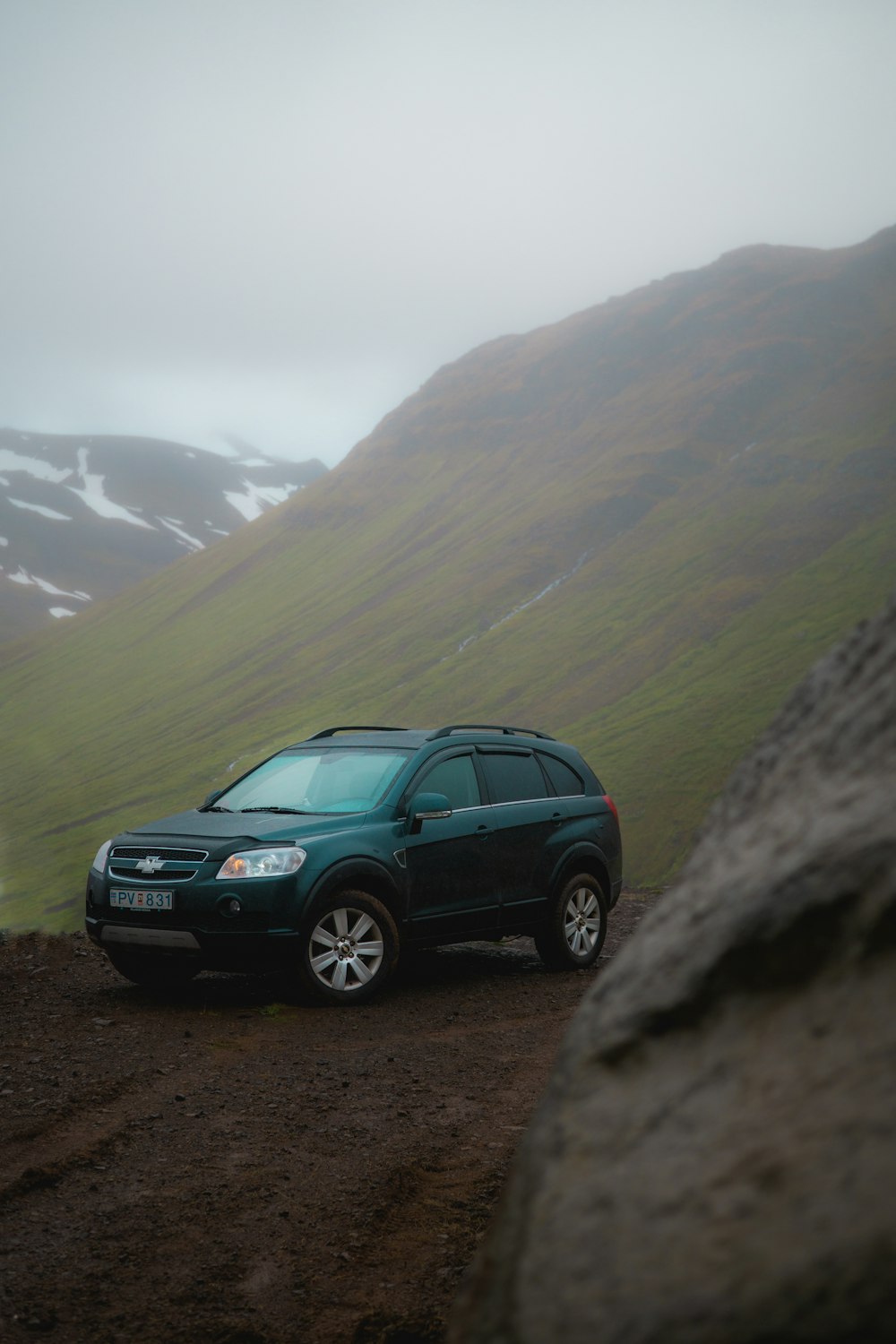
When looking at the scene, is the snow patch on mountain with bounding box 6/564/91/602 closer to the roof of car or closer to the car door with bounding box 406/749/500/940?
the roof of car

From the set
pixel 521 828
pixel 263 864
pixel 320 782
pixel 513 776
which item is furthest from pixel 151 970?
pixel 513 776

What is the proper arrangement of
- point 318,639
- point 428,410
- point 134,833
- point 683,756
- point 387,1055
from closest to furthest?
point 387,1055 → point 134,833 → point 683,756 → point 318,639 → point 428,410

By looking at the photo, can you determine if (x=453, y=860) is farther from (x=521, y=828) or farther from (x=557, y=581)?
(x=557, y=581)

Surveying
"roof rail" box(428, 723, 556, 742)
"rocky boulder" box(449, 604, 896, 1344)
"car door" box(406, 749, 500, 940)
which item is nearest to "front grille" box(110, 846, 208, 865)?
"car door" box(406, 749, 500, 940)

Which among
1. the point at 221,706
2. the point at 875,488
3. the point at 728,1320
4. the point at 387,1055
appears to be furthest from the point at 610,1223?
the point at 221,706

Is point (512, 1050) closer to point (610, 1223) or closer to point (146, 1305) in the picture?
point (146, 1305)

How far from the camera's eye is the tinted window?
9766 mm

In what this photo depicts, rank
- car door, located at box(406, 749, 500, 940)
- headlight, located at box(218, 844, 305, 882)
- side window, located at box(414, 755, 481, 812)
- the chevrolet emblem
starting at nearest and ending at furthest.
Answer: headlight, located at box(218, 844, 305, 882), the chevrolet emblem, car door, located at box(406, 749, 500, 940), side window, located at box(414, 755, 481, 812)

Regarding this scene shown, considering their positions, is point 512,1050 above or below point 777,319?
below

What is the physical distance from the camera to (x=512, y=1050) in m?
6.71

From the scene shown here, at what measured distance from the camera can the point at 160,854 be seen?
7832mm

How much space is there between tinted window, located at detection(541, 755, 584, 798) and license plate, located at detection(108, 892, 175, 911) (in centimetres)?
360

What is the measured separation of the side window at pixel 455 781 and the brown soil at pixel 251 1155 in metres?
1.53

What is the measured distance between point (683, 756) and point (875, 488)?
27892 mm
